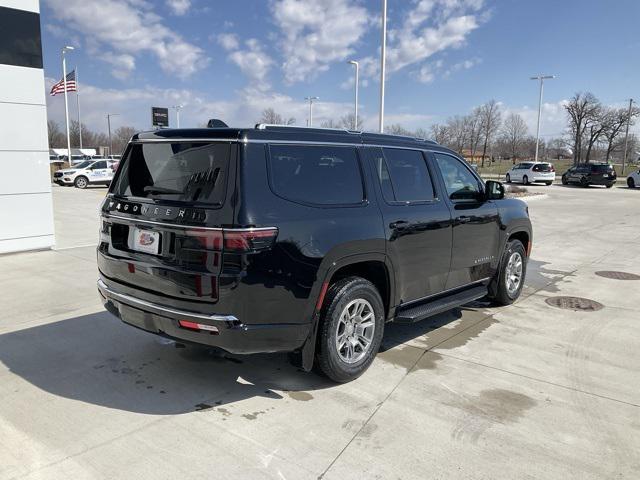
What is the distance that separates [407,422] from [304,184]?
180cm

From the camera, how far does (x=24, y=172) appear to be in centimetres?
909

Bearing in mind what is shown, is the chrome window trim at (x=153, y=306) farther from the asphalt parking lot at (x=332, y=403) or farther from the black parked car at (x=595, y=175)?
the black parked car at (x=595, y=175)

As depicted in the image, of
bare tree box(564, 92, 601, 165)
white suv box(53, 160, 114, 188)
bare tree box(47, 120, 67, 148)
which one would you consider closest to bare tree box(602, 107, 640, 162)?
bare tree box(564, 92, 601, 165)

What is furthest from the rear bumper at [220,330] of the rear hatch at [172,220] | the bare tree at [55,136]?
the bare tree at [55,136]

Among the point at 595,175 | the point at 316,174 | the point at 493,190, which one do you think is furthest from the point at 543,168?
the point at 316,174

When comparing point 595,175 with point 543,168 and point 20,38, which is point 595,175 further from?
point 20,38

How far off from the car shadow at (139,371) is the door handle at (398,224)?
136cm

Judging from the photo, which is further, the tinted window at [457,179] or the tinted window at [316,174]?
the tinted window at [457,179]

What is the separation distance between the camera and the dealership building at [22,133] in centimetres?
868

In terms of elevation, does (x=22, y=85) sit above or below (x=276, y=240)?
above

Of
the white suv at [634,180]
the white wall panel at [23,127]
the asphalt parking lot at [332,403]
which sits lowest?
the asphalt parking lot at [332,403]

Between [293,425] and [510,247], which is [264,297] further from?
[510,247]

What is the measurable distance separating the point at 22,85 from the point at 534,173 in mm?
33880

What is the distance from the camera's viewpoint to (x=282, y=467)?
295 centimetres
